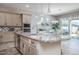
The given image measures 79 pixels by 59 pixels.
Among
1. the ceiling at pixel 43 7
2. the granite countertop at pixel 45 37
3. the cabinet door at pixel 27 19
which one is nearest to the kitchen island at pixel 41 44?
the granite countertop at pixel 45 37

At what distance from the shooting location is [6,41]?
172cm

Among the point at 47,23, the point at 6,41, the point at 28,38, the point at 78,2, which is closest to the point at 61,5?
the point at 78,2

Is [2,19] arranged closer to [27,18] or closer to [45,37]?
[27,18]

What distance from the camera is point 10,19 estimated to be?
1.72 metres

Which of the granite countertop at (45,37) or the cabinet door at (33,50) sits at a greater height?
the granite countertop at (45,37)

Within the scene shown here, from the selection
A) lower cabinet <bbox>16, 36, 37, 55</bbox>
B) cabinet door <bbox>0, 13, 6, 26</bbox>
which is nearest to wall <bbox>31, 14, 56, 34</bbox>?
lower cabinet <bbox>16, 36, 37, 55</bbox>

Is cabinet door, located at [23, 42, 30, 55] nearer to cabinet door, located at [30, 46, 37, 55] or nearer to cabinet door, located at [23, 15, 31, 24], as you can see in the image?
cabinet door, located at [30, 46, 37, 55]

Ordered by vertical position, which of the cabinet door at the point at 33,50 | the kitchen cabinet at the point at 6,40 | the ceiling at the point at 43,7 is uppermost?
the ceiling at the point at 43,7

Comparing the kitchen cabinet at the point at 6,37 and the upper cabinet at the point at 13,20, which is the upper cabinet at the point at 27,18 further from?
the kitchen cabinet at the point at 6,37

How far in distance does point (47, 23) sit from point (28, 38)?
1.51 feet

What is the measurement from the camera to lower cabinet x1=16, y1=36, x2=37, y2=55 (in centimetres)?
171

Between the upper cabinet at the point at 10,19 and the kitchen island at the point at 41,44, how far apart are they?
25 cm

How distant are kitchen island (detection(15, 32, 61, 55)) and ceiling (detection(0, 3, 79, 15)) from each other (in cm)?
45

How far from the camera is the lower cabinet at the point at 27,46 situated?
1707 mm
